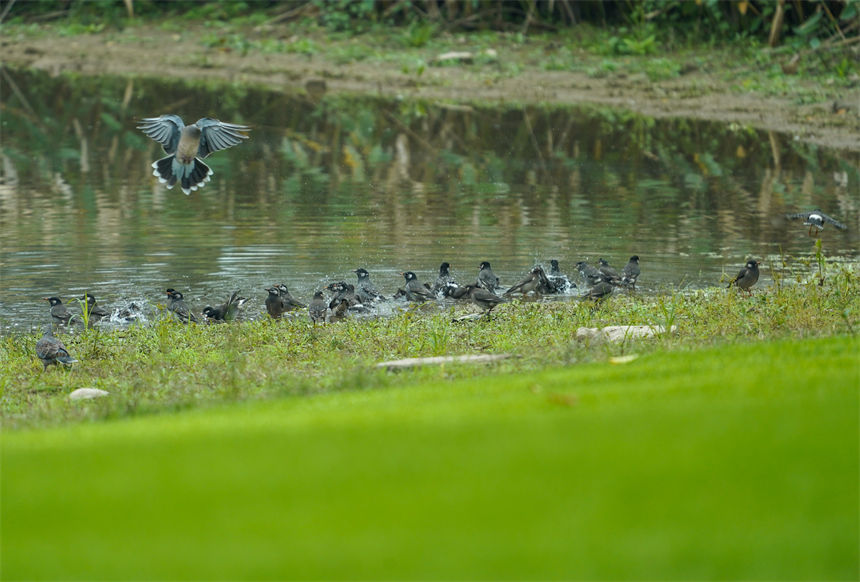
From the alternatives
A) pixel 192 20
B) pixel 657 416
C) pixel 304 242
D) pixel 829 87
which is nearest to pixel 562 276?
pixel 304 242

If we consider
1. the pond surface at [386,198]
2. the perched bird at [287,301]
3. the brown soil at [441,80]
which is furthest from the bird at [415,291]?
the brown soil at [441,80]

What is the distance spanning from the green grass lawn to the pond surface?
7859 mm

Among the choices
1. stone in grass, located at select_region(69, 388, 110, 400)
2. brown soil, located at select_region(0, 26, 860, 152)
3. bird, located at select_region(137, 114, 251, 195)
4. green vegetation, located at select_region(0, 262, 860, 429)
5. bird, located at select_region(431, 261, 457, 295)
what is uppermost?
brown soil, located at select_region(0, 26, 860, 152)

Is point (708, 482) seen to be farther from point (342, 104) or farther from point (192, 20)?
point (192, 20)

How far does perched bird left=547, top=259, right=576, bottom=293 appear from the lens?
16188mm

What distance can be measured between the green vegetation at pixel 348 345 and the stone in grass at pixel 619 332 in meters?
0.12

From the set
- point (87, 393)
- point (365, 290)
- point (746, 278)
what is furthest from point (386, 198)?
point (87, 393)

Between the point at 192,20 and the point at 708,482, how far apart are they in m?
39.8

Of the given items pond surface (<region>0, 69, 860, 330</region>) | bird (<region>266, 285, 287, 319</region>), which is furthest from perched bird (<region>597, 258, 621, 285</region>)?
bird (<region>266, 285, 287, 319</region>)

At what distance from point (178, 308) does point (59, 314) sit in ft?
4.14

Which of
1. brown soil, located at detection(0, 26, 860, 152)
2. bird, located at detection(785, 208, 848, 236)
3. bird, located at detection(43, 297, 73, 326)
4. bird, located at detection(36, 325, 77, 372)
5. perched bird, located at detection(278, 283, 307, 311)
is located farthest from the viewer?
brown soil, located at detection(0, 26, 860, 152)

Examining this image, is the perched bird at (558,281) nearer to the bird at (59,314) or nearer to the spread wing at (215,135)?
the spread wing at (215,135)

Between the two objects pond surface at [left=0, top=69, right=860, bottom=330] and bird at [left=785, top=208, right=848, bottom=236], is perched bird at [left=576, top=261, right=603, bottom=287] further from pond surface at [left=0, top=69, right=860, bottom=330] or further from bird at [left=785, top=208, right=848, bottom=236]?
bird at [left=785, top=208, right=848, bottom=236]

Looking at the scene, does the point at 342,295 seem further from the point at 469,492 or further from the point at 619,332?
the point at 469,492
